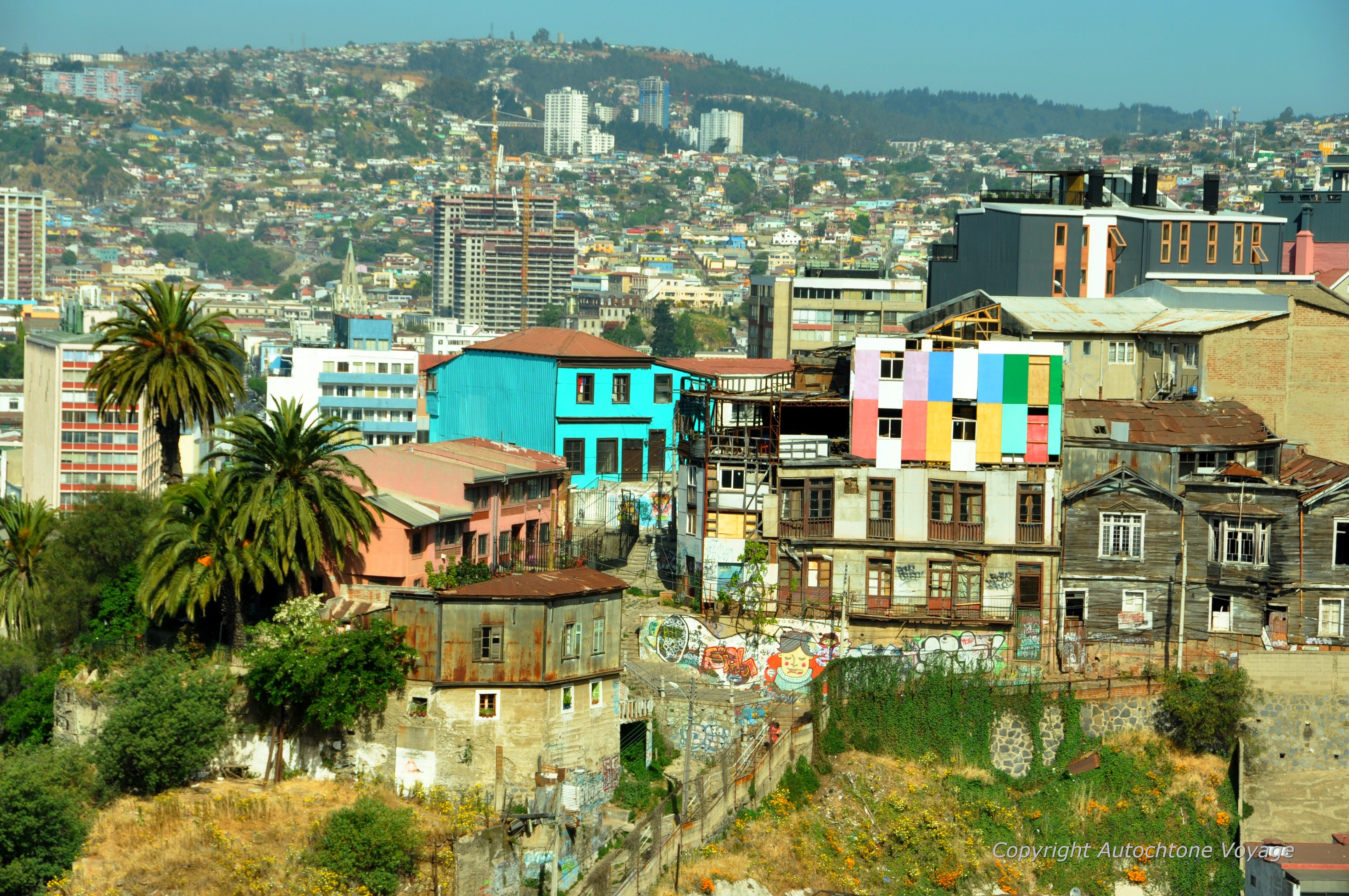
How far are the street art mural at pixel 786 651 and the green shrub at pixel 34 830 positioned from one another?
51.1 feet

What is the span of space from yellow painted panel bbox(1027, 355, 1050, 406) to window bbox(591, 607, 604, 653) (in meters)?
14.4

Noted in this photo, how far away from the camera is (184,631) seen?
47.4m

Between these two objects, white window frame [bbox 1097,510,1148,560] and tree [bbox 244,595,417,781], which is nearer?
tree [bbox 244,595,417,781]

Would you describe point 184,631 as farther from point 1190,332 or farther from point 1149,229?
point 1149,229

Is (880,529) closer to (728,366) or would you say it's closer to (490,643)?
(490,643)

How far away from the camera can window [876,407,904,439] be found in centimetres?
5078

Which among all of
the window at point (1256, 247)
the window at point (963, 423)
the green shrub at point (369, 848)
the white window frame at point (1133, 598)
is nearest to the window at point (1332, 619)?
the white window frame at point (1133, 598)

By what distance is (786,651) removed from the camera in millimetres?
48750

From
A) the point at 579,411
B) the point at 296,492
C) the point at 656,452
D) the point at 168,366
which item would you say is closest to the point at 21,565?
the point at 168,366

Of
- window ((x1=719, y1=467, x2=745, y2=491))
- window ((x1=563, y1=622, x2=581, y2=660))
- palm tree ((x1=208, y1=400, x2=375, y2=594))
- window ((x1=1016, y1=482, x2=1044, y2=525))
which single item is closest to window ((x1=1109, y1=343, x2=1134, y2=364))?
window ((x1=1016, y1=482, x2=1044, y2=525))

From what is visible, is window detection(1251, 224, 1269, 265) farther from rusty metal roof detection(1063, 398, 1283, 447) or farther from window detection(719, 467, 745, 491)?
window detection(719, 467, 745, 491)

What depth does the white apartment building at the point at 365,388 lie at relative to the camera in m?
144

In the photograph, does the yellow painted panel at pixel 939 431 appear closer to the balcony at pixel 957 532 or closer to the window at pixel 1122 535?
the balcony at pixel 957 532

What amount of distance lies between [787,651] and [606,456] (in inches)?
692
